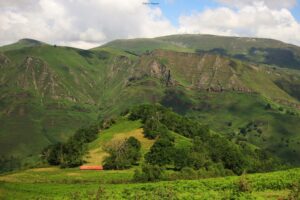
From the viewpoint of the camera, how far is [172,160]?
162250mm

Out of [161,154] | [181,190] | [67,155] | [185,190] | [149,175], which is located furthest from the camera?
[67,155]

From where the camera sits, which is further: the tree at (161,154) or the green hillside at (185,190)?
the tree at (161,154)

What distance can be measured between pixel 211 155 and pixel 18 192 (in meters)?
87.9

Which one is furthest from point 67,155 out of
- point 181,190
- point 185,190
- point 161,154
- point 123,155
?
point 185,190

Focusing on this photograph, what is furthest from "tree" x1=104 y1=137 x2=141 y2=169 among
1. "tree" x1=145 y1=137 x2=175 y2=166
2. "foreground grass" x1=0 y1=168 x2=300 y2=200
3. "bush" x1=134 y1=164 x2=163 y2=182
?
"foreground grass" x1=0 y1=168 x2=300 y2=200

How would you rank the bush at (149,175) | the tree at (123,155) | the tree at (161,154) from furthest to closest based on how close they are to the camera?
the tree at (123,155) < the tree at (161,154) < the bush at (149,175)

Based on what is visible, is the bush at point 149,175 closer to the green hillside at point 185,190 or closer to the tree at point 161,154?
the green hillside at point 185,190

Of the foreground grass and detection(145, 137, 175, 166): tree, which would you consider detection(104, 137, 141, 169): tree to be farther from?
the foreground grass

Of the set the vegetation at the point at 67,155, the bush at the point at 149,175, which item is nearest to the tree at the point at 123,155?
the vegetation at the point at 67,155

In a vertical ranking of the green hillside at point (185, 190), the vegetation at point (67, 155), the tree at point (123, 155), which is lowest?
the vegetation at point (67, 155)

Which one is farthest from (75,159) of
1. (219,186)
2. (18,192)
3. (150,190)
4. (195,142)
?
(219,186)

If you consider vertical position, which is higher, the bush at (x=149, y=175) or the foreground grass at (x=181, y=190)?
the foreground grass at (x=181, y=190)

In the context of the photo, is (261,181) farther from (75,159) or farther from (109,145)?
(109,145)

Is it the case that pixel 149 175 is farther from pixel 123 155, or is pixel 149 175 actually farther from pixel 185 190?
pixel 185 190
